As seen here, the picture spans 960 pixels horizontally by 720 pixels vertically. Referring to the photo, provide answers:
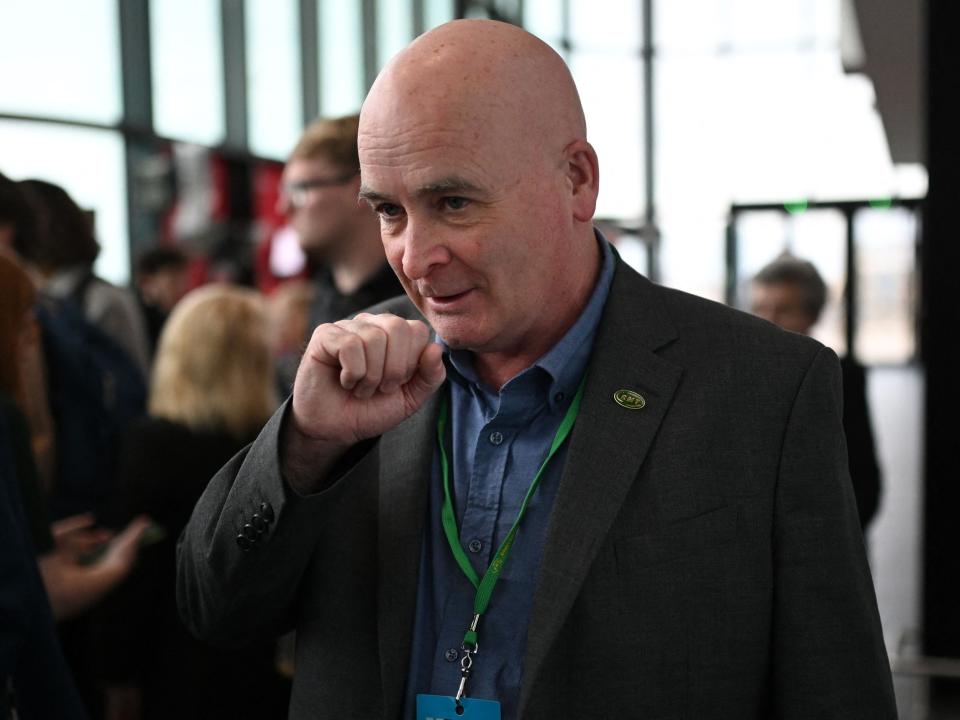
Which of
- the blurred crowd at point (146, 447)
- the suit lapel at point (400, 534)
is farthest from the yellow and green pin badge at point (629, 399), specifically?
the blurred crowd at point (146, 447)

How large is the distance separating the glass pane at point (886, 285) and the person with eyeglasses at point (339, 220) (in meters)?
16.1

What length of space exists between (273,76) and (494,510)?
9049mm

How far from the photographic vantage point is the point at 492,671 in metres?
1.42

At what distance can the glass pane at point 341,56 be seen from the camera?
10.9 metres

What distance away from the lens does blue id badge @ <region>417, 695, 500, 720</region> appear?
139cm

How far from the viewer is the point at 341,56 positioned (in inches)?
442

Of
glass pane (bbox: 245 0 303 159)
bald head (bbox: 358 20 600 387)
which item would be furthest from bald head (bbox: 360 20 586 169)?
glass pane (bbox: 245 0 303 159)

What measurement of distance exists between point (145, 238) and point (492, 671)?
23.5ft

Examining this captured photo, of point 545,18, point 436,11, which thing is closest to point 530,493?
point 436,11

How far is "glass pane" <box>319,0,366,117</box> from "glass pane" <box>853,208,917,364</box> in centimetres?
931

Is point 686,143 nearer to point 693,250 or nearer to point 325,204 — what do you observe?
point 693,250

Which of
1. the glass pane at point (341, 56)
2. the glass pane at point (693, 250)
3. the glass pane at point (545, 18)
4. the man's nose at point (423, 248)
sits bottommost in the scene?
the man's nose at point (423, 248)

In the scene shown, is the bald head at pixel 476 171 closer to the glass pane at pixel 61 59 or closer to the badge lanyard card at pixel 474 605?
the badge lanyard card at pixel 474 605

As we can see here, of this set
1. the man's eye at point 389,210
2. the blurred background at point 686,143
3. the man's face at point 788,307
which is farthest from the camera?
the blurred background at point 686,143
